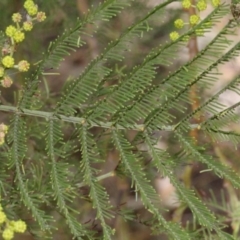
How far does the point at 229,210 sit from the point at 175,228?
29.5 inches

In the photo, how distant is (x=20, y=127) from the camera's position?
0.56 m

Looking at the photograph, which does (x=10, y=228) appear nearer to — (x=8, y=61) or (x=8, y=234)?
(x=8, y=234)

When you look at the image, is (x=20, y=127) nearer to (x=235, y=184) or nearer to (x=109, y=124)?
(x=109, y=124)

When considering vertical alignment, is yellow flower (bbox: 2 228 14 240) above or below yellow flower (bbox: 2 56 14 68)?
below

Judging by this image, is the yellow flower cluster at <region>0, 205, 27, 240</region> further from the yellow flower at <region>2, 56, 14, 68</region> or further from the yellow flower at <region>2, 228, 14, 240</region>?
the yellow flower at <region>2, 56, 14, 68</region>

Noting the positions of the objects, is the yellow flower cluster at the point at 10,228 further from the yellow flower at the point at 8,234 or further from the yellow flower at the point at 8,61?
the yellow flower at the point at 8,61

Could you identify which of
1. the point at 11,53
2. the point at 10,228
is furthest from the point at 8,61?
the point at 10,228

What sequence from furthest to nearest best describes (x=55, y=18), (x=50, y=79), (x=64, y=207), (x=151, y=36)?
(x=50, y=79) < (x=151, y=36) < (x=55, y=18) < (x=64, y=207)

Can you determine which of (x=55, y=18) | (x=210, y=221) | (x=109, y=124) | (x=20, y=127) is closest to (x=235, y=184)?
(x=210, y=221)

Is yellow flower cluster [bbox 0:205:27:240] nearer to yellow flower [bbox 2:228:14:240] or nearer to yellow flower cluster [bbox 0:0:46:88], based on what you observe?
yellow flower [bbox 2:228:14:240]

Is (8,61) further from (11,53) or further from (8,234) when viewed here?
(8,234)

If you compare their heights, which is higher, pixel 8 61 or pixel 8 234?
pixel 8 61

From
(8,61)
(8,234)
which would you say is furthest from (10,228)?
(8,61)

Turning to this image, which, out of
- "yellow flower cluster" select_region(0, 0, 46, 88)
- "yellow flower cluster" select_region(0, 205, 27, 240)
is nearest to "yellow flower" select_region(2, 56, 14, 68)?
"yellow flower cluster" select_region(0, 0, 46, 88)
